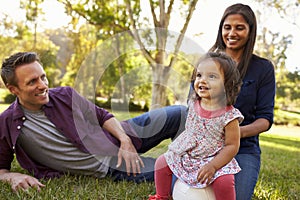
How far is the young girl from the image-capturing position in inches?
62.7

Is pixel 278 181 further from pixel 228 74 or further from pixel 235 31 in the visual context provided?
Result: pixel 228 74

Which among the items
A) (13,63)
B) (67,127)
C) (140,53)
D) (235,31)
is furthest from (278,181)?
(13,63)

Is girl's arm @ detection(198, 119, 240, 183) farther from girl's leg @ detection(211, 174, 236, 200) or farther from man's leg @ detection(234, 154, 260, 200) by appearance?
man's leg @ detection(234, 154, 260, 200)

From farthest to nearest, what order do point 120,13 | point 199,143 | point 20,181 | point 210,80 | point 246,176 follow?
point 120,13, point 20,181, point 246,176, point 199,143, point 210,80

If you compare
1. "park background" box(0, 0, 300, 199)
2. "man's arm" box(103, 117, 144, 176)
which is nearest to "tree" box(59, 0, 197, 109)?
"park background" box(0, 0, 300, 199)

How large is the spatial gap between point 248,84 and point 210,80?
0.66 metres

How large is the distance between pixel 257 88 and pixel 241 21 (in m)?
0.38

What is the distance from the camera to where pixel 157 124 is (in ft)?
8.39

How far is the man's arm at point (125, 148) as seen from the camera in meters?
2.30

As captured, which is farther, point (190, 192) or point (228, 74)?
point (190, 192)

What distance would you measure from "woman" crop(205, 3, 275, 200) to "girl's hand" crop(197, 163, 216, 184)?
17.3 inches

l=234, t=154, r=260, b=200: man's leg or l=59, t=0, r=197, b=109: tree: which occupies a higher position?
l=59, t=0, r=197, b=109: tree

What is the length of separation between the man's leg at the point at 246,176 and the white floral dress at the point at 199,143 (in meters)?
0.36

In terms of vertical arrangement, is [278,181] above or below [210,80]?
below
